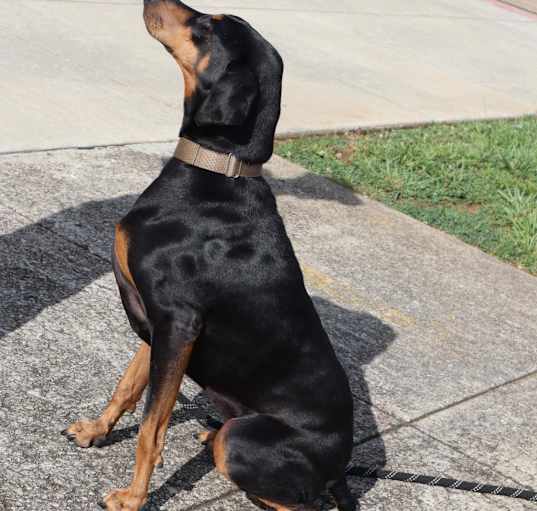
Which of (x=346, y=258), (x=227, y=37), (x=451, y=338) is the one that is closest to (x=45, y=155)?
(x=346, y=258)

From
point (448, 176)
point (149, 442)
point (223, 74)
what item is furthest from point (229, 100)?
point (448, 176)

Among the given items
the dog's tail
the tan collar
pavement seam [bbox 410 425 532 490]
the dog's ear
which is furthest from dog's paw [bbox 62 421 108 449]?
pavement seam [bbox 410 425 532 490]

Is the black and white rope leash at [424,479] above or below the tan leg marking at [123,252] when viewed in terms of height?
below

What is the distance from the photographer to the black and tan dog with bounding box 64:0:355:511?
325 centimetres

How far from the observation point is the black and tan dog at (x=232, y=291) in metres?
3.25

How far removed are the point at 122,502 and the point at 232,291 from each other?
77 cm

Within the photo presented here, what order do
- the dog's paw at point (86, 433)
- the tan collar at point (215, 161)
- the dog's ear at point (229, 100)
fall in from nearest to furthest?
the dog's ear at point (229, 100)
the tan collar at point (215, 161)
the dog's paw at point (86, 433)

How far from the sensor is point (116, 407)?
3.63m

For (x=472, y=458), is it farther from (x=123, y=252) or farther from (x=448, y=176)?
(x=448, y=176)

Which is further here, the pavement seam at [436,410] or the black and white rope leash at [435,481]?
the pavement seam at [436,410]

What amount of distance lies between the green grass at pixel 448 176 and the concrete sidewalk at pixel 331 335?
37cm

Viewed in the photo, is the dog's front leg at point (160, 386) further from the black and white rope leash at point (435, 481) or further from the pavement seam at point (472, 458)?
the pavement seam at point (472, 458)

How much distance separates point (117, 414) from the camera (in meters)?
3.64

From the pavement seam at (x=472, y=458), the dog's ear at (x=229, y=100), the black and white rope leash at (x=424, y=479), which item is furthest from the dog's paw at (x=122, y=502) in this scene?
the pavement seam at (x=472, y=458)
